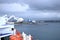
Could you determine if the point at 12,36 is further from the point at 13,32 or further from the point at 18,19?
the point at 18,19

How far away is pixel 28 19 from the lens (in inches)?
4783

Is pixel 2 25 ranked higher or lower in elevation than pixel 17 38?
higher

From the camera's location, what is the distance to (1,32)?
13.3 m

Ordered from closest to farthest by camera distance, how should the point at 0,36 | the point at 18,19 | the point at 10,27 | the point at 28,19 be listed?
the point at 0,36
the point at 10,27
the point at 18,19
the point at 28,19

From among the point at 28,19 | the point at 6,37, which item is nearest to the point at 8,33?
the point at 6,37

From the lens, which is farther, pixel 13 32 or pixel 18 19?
pixel 18 19

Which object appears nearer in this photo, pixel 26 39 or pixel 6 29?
pixel 6 29

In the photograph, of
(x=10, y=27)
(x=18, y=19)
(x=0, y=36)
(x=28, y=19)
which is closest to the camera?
(x=0, y=36)

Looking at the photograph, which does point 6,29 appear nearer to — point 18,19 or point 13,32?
point 13,32

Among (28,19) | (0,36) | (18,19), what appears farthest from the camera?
(28,19)

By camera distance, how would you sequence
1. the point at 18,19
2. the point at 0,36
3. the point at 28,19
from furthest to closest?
1. the point at 28,19
2. the point at 18,19
3. the point at 0,36

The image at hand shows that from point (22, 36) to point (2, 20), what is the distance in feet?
5.99

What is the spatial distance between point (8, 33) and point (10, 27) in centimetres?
64

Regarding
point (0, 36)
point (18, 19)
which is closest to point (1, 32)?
point (0, 36)
